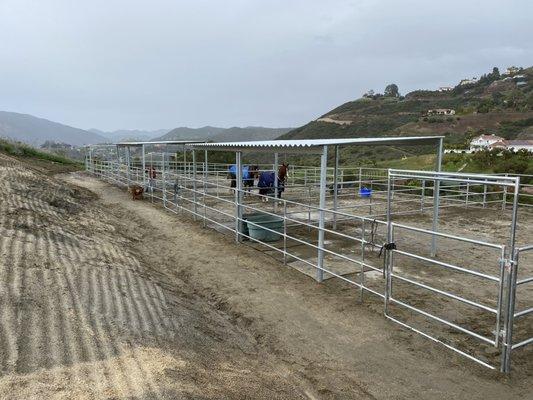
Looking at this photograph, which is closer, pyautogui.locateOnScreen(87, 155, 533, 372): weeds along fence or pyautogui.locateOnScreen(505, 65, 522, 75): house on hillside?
pyautogui.locateOnScreen(87, 155, 533, 372): weeds along fence

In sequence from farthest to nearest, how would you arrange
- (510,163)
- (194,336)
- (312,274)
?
(510,163) < (312,274) < (194,336)

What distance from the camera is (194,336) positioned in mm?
4734

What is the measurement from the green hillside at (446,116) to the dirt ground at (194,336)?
42931 millimetres

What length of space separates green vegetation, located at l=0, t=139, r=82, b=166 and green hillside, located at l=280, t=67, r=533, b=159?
31257 millimetres

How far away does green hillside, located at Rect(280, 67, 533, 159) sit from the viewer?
52.9m

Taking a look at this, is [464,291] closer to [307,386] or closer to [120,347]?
[307,386]

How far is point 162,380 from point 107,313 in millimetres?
1647

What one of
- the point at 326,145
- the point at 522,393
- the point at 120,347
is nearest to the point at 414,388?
the point at 522,393

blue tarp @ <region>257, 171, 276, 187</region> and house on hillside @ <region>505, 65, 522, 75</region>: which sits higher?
house on hillside @ <region>505, 65, 522, 75</region>

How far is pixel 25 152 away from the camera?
32.9 metres

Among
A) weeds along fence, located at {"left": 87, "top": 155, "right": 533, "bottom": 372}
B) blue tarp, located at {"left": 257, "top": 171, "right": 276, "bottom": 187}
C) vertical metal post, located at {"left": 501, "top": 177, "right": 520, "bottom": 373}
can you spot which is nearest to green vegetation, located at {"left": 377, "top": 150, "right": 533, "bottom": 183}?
weeds along fence, located at {"left": 87, "top": 155, "right": 533, "bottom": 372}

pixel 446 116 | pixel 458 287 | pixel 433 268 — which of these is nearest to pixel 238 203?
pixel 433 268

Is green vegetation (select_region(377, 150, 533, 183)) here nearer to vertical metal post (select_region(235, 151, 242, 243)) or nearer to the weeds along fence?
the weeds along fence

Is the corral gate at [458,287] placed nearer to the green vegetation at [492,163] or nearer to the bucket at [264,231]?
the bucket at [264,231]
